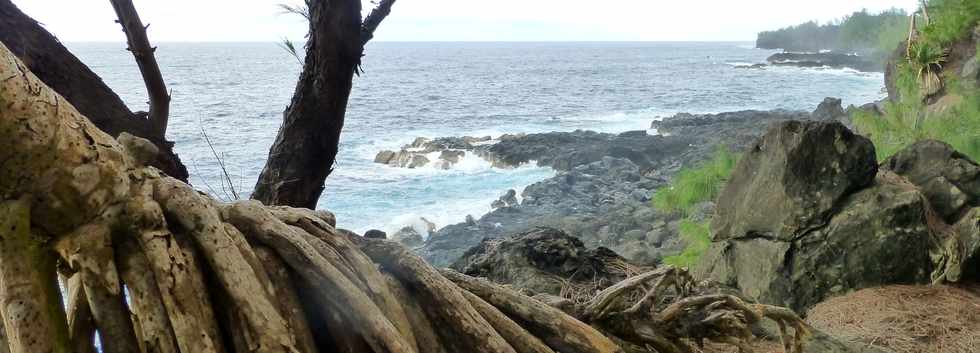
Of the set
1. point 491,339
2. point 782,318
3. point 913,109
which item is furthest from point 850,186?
point 913,109

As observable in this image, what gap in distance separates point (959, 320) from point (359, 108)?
38.5 meters

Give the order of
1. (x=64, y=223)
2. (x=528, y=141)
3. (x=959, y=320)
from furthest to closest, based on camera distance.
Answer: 1. (x=528, y=141)
2. (x=959, y=320)
3. (x=64, y=223)

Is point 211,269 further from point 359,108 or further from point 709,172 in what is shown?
point 359,108

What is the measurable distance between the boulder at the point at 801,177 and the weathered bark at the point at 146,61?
525 centimetres

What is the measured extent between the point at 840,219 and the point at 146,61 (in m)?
5.52

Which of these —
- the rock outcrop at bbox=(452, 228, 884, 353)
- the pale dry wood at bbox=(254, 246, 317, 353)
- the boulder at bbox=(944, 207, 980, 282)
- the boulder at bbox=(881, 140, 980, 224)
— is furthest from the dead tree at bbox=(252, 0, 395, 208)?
the boulder at bbox=(881, 140, 980, 224)

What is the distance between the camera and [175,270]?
172cm

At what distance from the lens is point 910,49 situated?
43.4 feet

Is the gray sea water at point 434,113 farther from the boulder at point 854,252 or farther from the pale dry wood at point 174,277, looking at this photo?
the boulder at point 854,252

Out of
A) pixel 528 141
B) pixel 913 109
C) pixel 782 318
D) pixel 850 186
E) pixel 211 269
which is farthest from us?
pixel 528 141

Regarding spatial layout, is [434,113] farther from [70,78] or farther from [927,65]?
[70,78]

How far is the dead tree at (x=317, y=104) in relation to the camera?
3734mm

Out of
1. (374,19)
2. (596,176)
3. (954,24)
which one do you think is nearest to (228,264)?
(374,19)

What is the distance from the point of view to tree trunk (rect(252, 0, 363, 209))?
3732 mm
